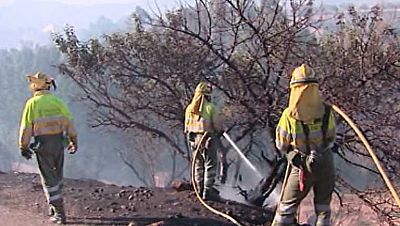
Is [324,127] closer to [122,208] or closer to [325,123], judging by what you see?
[325,123]

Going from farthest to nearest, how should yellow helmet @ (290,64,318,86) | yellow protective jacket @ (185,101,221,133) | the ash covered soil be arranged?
yellow protective jacket @ (185,101,221,133) → the ash covered soil → yellow helmet @ (290,64,318,86)

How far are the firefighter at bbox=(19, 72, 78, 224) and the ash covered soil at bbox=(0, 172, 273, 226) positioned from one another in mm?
773

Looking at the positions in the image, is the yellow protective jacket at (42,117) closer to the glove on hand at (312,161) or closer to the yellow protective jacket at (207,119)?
the yellow protective jacket at (207,119)

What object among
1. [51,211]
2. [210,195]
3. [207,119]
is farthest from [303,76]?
[51,211]

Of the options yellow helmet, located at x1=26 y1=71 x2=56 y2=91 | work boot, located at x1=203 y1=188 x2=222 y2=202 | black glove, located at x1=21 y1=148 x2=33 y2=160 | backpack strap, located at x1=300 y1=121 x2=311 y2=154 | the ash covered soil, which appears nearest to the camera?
backpack strap, located at x1=300 y1=121 x2=311 y2=154

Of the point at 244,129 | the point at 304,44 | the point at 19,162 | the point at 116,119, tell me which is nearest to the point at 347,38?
the point at 304,44

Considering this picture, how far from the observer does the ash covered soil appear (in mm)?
8750

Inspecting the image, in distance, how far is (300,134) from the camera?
614 cm

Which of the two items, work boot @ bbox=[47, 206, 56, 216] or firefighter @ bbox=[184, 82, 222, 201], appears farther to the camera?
firefighter @ bbox=[184, 82, 222, 201]

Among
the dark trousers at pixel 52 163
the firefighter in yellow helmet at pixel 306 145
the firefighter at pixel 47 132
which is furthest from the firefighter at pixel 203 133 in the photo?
the firefighter in yellow helmet at pixel 306 145

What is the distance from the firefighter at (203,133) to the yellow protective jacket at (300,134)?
309cm

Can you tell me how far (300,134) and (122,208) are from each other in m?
3.89

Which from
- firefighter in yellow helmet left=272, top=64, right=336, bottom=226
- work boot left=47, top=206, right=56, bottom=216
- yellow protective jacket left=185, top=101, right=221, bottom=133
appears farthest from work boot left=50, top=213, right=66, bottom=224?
firefighter in yellow helmet left=272, top=64, right=336, bottom=226

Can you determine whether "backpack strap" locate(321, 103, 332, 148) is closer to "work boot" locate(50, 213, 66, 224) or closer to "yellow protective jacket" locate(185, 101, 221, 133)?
"yellow protective jacket" locate(185, 101, 221, 133)
